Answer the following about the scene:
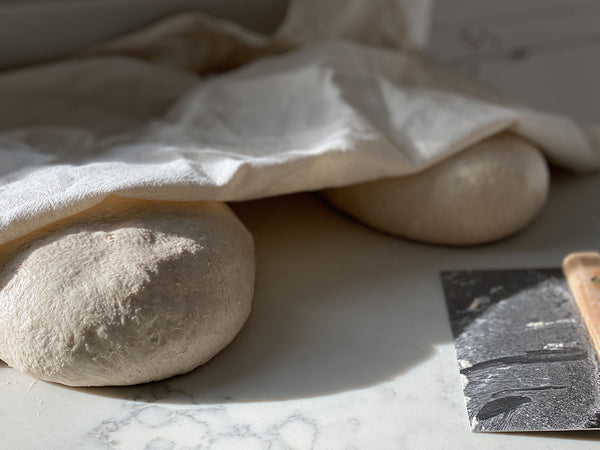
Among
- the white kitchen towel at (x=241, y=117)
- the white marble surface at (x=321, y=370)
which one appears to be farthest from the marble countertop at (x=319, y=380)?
the white kitchen towel at (x=241, y=117)

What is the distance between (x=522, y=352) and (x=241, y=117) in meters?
0.57

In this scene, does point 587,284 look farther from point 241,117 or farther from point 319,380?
point 241,117

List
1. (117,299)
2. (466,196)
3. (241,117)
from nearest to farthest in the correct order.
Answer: (117,299)
(466,196)
(241,117)

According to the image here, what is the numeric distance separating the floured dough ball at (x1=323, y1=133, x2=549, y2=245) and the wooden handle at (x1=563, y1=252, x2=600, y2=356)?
12cm

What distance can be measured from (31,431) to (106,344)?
11cm

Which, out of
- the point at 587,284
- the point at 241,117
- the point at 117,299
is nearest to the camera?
the point at 117,299

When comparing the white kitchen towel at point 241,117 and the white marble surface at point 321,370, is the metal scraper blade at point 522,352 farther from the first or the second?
the white kitchen towel at point 241,117

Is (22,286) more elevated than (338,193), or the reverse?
(22,286)

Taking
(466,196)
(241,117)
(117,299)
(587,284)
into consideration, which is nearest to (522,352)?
(587,284)

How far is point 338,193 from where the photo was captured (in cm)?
115

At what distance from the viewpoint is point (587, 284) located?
0.93 meters

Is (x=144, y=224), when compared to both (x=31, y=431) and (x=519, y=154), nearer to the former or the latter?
(x=31, y=431)

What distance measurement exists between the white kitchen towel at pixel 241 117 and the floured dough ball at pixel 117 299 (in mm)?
43

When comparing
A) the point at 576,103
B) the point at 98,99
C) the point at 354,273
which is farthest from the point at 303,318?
the point at 576,103
